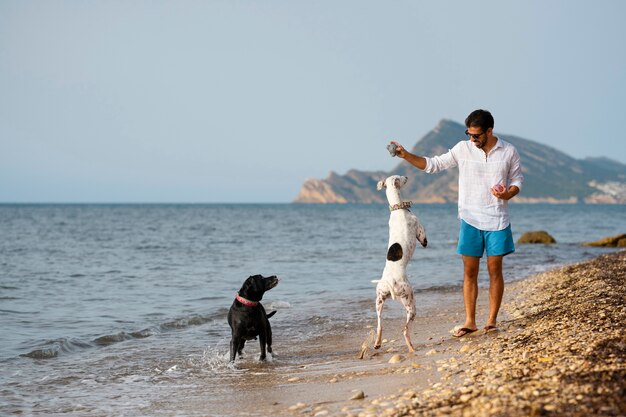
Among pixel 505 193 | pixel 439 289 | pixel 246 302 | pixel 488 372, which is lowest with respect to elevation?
pixel 439 289

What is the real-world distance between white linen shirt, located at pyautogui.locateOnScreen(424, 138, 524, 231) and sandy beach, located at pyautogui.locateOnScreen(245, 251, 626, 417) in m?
1.25

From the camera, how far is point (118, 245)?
32.1 m

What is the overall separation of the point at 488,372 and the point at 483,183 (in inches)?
96.6

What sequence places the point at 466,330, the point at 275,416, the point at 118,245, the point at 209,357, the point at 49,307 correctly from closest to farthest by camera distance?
the point at 275,416
the point at 466,330
the point at 209,357
the point at 49,307
the point at 118,245

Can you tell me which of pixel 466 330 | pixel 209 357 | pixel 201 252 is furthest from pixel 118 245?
pixel 466 330

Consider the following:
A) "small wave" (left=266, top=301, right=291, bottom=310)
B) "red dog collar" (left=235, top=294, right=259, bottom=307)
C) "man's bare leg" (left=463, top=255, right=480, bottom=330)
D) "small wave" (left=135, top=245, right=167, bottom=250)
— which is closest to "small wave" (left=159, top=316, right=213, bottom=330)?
"small wave" (left=266, top=301, right=291, bottom=310)

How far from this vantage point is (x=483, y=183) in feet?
23.2

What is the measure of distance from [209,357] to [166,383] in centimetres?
141

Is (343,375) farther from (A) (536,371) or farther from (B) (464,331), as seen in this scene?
(A) (536,371)

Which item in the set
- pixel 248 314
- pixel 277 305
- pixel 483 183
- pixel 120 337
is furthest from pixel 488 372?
pixel 277 305

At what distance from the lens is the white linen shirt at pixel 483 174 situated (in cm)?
702

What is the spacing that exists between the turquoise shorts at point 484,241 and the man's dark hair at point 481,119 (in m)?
1.10

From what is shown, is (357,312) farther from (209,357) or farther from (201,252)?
(201,252)

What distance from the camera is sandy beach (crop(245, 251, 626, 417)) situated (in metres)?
4.12
